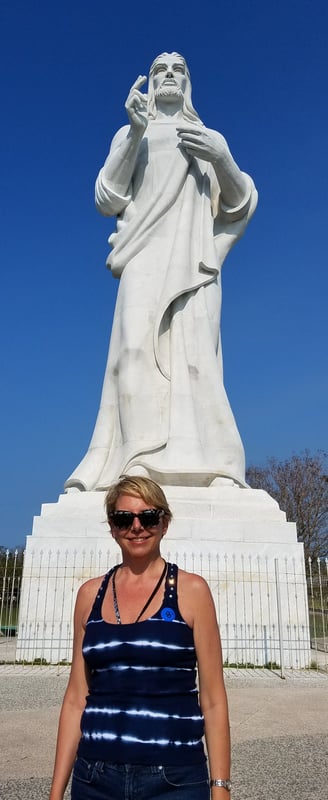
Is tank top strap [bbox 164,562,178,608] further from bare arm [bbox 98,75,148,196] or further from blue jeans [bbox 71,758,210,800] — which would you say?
bare arm [bbox 98,75,148,196]

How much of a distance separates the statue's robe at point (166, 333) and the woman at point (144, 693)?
7.94 m

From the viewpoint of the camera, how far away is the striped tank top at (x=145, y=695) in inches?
66.8

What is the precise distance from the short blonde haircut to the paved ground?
2.26m

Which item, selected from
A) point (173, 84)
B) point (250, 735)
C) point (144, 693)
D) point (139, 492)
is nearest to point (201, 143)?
point (173, 84)

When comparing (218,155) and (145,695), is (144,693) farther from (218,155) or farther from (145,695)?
(218,155)

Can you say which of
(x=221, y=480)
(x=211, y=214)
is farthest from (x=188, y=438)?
(x=211, y=214)

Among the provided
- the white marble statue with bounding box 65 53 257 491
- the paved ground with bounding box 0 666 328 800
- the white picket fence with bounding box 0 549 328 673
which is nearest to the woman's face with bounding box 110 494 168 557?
the paved ground with bounding box 0 666 328 800

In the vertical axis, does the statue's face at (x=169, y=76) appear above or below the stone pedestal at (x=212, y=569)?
above

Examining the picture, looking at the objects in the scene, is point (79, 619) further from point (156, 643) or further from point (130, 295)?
point (130, 295)

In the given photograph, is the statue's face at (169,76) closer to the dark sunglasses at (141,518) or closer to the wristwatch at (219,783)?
the dark sunglasses at (141,518)

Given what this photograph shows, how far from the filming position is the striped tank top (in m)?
1.70

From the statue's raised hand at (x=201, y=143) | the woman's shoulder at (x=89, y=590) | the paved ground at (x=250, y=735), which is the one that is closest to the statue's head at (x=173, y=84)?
the statue's raised hand at (x=201, y=143)

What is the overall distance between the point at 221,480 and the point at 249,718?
500 cm

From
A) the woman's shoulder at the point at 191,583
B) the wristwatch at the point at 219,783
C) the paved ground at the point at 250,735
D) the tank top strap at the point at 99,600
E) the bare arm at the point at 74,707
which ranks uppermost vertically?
the woman's shoulder at the point at 191,583
